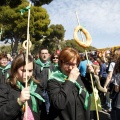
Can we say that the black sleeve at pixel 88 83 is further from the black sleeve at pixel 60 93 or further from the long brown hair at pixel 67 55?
the black sleeve at pixel 60 93

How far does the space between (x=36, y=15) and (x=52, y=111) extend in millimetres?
33004

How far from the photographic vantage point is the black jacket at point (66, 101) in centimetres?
243

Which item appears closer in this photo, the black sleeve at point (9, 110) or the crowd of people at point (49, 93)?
the black sleeve at point (9, 110)

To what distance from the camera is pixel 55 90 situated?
2490 mm

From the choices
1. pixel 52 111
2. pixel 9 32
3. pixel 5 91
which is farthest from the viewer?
pixel 9 32

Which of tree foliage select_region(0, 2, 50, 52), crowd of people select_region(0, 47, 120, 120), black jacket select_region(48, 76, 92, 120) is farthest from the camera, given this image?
tree foliage select_region(0, 2, 50, 52)

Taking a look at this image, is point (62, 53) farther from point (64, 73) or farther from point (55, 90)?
point (55, 90)

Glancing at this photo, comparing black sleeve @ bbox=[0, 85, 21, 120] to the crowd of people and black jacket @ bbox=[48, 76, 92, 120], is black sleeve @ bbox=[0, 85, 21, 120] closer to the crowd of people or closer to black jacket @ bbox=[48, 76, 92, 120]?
the crowd of people

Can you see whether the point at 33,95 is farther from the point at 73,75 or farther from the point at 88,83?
the point at 88,83

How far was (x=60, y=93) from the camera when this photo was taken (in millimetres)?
2449

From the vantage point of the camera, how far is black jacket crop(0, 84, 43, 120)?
219 cm

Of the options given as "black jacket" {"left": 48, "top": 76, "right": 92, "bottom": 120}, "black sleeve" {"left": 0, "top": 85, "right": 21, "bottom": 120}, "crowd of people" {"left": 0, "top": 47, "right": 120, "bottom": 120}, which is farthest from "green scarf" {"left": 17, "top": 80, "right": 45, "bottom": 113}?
"black sleeve" {"left": 0, "top": 85, "right": 21, "bottom": 120}

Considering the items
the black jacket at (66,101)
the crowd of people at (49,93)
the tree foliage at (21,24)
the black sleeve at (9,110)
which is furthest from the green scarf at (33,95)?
the tree foliage at (21,24)

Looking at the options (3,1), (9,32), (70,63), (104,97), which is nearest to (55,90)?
(70,63)
